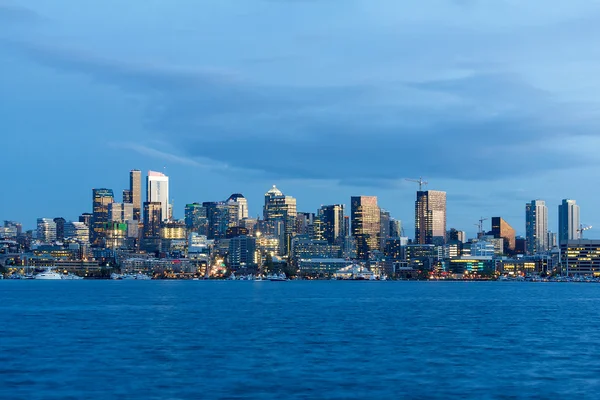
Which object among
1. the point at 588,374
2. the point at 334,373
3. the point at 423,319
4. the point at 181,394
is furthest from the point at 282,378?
the point at 423,319

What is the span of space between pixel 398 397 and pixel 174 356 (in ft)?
64.4

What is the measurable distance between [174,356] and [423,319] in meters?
42.8

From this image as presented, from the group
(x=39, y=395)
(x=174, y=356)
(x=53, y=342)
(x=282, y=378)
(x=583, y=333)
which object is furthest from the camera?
(x=583, y=333)

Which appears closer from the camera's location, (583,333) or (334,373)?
(334,373)

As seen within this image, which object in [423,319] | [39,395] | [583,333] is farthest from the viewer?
[423,319]

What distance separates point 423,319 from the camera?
315 feet

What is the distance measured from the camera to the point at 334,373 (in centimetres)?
5084

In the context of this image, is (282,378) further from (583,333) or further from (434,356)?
(583,333)

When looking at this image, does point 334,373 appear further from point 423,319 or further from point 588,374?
point 423,319

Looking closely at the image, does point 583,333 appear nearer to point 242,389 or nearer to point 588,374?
point 588,374

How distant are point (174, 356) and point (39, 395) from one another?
15760mm

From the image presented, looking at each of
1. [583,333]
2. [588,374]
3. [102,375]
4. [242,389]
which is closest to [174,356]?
[102,375]

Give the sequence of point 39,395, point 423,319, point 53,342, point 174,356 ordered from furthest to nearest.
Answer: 1. point 423,319
2. point 53,342
3. point 174,356
4. point 39,395

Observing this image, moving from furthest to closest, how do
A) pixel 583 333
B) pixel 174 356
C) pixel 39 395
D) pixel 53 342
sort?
pixel 583 333 < pixel 53 342 < pixel 174 356 < pixel 39 395
